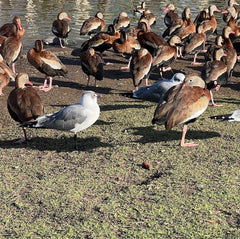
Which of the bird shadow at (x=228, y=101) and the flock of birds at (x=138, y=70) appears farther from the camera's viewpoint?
the bird shadow at (x=228, y=101)

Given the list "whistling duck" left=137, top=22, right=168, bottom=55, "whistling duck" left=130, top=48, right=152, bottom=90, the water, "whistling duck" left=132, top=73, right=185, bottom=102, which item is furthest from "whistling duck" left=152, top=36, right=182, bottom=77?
the water

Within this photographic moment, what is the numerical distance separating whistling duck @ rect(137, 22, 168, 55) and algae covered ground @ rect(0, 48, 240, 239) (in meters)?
4.36

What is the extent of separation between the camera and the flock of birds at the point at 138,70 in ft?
19.8

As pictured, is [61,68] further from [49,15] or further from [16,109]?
[49,15]

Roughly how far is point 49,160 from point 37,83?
4893 millimetres

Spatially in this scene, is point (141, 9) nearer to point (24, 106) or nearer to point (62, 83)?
point (62, 83)

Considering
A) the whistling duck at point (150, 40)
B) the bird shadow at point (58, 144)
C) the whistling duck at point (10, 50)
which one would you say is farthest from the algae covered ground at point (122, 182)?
the whistling duck at point (150, 40)

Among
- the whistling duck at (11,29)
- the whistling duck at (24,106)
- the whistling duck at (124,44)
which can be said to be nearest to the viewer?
the whistling duck at (24,106)

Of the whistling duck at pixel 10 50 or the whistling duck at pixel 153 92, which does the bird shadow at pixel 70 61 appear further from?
the whistling duck at pixel 153 92

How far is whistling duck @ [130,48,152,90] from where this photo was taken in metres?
9.07

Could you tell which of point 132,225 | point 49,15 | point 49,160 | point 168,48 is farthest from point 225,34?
point 49,15

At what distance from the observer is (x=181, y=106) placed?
6.03 m

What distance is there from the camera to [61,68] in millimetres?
9727

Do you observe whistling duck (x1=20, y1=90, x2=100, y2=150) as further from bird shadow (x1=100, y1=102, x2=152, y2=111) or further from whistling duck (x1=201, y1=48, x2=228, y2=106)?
whistling duck (x1=201, y1=48, x2=228, y2=106)
